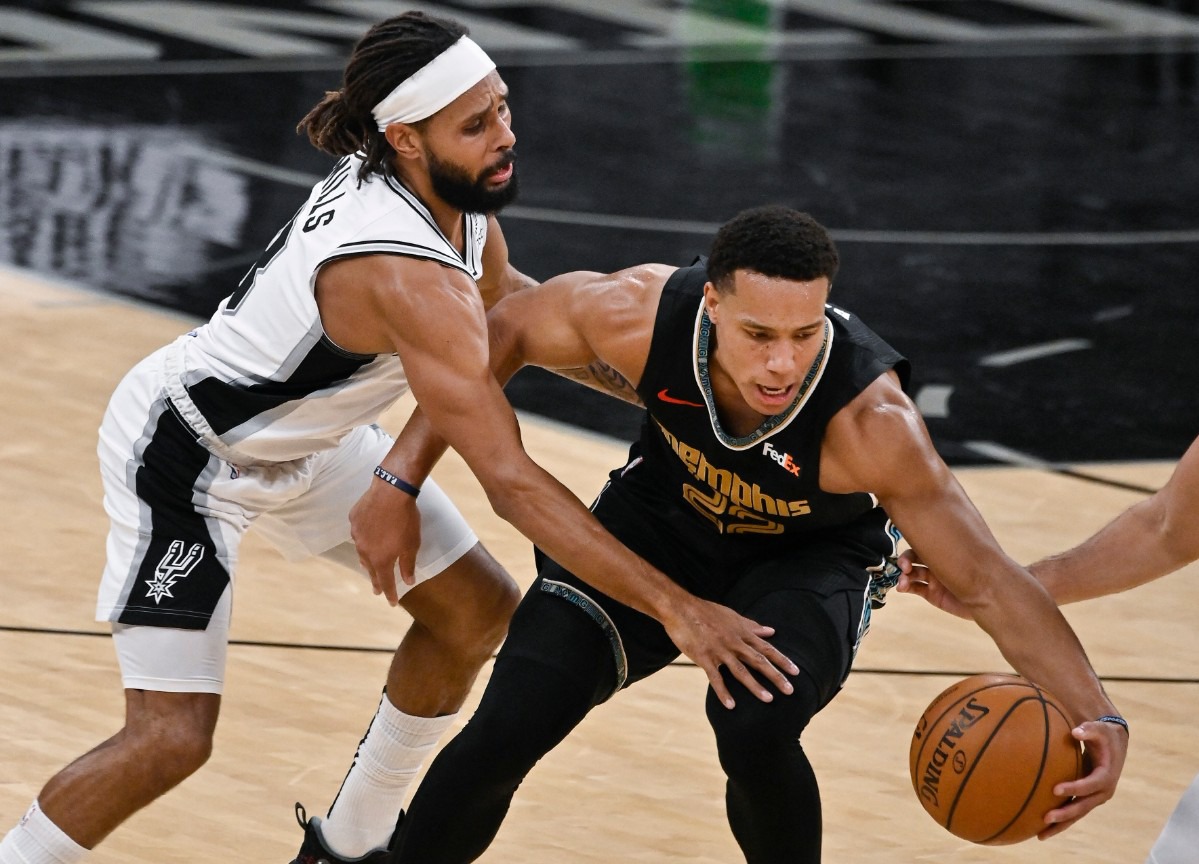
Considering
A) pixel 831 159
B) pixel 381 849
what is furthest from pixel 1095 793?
pixel 831 159

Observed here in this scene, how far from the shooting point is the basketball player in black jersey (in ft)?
12.9

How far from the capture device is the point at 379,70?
4.44 m

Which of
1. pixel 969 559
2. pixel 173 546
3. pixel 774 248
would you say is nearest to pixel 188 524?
pixel 173 546

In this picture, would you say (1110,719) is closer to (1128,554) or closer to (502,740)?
Answer: (1128,554)

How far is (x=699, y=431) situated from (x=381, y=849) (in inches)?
56.7

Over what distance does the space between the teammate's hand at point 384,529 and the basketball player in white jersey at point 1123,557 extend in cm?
114

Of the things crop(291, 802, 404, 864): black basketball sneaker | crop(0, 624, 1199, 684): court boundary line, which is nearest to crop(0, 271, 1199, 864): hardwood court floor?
crop(0, 624, 1199, 684): court boundary line

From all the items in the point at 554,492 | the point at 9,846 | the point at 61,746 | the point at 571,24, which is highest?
the point at 554,492

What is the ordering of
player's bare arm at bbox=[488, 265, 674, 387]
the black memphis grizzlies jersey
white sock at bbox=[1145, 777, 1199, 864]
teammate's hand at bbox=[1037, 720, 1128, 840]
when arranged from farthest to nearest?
player's bare arm at bbox=[488, 265, 674, 387], the black memphis grizzlies jersey, teammate's hand at bbox=[1037, 720, 1128, 840], white sock at bbox=[1145, 777, 1199, 864]

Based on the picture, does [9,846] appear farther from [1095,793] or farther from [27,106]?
[27,106]

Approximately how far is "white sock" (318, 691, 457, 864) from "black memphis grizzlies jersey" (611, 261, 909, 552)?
87 cm

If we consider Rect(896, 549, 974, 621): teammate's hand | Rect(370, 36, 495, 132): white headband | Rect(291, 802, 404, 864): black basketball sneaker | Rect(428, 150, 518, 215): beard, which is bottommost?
Rect(291, 802, 404, 864): black basketball sneaker

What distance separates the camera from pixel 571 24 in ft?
49.8

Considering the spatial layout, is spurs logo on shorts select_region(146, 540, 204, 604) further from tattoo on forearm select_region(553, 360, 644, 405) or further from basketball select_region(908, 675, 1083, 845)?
basketball select_region(908, 675, 1083, 845)
